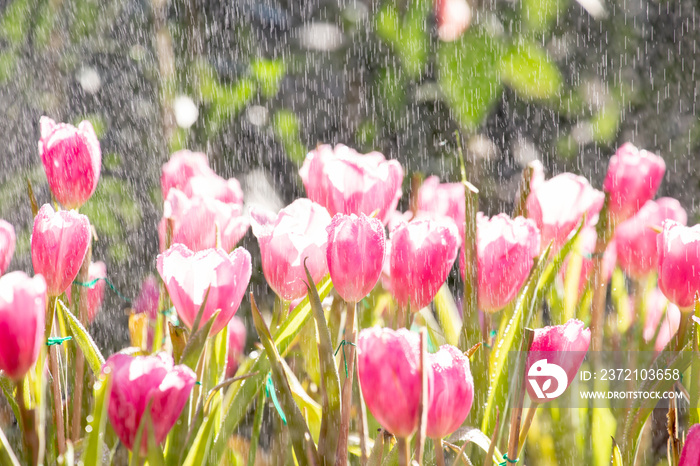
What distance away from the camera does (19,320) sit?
33 cm

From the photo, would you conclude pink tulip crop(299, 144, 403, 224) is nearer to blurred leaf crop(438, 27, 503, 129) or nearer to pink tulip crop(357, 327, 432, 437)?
pink tulip crop(357, 327, 432, 437)

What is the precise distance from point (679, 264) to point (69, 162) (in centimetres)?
41

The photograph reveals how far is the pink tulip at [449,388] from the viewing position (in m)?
0.33

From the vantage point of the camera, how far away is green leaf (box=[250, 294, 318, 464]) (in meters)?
0.35

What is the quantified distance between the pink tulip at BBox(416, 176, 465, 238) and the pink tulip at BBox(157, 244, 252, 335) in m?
0.22

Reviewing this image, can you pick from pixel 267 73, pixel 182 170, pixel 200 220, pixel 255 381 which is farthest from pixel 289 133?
pixel 255 381

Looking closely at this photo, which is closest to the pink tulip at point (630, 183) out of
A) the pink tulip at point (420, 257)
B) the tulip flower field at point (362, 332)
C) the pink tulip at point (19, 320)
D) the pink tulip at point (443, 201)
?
the tulip flower field at point (362, 332)

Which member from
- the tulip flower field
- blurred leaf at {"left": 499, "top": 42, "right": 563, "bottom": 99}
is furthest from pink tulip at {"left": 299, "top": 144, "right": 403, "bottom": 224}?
blurred leaf at {"left": 499, "top": 42, "right": 563, "bottom": 99}

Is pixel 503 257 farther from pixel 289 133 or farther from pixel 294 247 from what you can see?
pixel 289 133

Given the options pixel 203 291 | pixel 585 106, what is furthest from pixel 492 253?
pixel 585 106

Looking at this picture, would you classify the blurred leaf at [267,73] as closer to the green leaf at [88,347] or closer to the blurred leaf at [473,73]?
the blurred leaf at [473,73]

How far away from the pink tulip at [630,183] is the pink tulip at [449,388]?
1.01 ft

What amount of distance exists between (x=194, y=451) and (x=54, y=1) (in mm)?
920

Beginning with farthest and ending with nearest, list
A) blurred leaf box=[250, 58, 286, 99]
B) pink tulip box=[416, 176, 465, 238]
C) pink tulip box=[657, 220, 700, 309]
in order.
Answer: blurred leaf box=[250, 58, 286, 99]
pink tulip box=[416, 176, 465, 238]
pink tulip box=[657, 220, 700, 309]
